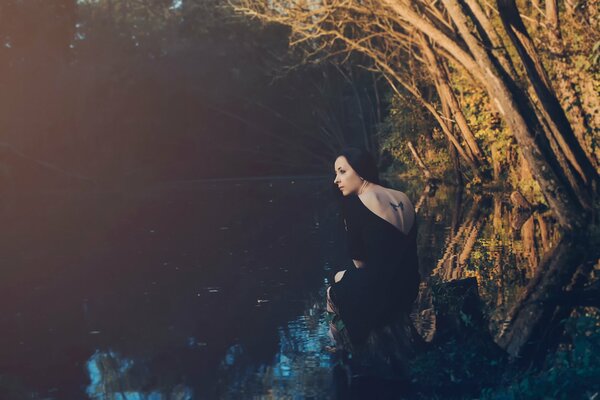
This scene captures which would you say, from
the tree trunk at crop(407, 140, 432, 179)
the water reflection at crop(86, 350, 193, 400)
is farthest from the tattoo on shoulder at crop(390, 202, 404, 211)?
the tree trunk at crop(407, 140, 432, 179)

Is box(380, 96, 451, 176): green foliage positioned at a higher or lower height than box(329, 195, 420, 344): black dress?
higher

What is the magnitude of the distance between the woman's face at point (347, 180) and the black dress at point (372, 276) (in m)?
0.05

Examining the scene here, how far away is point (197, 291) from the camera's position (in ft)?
35.2

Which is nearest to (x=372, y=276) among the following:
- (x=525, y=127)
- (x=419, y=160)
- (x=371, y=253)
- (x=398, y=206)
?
(x=371, y=253)

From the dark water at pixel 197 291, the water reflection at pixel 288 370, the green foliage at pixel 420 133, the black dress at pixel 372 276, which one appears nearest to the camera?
the water reflection at pixel 288 370

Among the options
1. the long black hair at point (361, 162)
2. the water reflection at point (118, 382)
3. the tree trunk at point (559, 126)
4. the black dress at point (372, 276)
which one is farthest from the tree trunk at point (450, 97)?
the black dress at point (372, 276)

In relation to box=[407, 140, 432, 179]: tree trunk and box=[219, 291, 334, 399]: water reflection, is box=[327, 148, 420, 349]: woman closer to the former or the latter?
box=[219, 291, 334, 399]: water reflection

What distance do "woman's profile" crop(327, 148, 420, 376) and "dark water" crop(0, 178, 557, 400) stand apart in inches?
17.8

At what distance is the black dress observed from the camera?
6.33 m

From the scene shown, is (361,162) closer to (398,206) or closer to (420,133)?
(398,206)

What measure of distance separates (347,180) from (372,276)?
639 mm

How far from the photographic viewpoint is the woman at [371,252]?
6.35 m

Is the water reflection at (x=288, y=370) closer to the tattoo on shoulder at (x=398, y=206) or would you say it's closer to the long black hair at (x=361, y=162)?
the tattoo on shoulder at (x=398, y=206)

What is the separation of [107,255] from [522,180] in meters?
12.5
